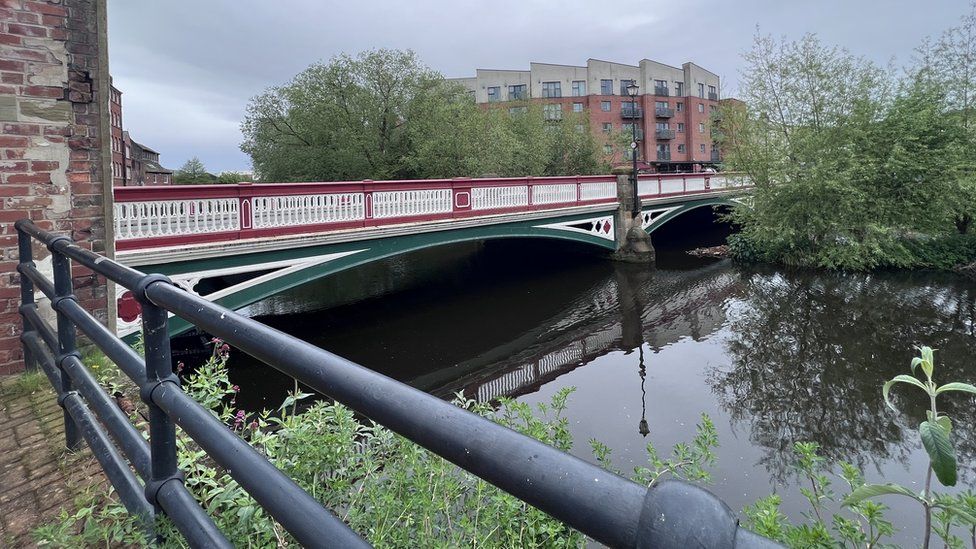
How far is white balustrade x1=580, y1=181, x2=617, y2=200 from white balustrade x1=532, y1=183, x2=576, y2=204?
65 centimetres

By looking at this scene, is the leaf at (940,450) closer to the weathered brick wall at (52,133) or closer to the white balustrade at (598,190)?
the weathered brick wall at (52,133)

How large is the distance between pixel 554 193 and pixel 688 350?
6613mm

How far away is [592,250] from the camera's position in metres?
20.4

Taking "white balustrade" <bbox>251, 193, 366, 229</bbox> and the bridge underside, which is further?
"white balustrade" <bbox>251, 193, 366, 229</bbox>

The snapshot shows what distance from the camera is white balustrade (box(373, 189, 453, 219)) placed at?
9.65 metres

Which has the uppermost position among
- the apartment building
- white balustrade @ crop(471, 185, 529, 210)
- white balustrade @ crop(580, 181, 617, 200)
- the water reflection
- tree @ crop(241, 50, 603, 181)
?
the apartment building

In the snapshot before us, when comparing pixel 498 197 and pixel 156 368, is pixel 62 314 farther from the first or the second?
pixel 498 197

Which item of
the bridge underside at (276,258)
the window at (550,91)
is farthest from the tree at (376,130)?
the window at (550,91)

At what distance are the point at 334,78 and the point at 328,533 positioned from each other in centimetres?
2185

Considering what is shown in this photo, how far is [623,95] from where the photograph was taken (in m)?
49.6

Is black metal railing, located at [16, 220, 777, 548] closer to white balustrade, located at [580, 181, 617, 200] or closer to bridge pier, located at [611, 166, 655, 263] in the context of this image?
white balustrade, located at [580, 181, 617, 200]

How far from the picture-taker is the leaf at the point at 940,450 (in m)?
1.35

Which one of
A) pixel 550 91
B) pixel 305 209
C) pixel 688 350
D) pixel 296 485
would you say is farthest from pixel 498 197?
pixel 550 91

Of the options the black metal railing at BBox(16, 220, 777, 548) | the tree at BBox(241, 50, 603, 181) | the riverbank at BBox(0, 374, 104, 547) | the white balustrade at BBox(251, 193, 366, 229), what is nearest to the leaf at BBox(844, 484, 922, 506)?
the black metal railing at BBox(16, 220, 777, 548)
